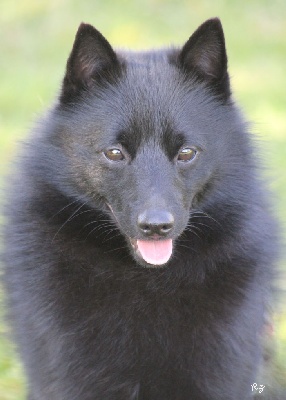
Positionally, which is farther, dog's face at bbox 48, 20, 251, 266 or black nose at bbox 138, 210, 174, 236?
dog's face at bbox 48, 20, 251, 266

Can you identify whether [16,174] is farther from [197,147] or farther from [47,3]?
[47,3]

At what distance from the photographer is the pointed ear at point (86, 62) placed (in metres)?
3.78

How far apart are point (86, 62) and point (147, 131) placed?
45 cm

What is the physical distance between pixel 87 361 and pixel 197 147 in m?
1.01

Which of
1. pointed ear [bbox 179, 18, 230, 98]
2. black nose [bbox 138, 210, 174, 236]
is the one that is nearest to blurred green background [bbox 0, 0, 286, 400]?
pointed ear [bbox 179, 18, 230, 98]

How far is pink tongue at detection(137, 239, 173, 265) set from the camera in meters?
3.65

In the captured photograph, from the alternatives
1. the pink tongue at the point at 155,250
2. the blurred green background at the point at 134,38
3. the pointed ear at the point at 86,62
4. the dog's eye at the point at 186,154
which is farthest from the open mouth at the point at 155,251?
the blurred green background at the point at 134,38

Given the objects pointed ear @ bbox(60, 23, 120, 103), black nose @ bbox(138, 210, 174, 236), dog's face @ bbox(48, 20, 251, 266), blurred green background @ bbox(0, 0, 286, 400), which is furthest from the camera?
blurred green background @ bbox(0, 0, 286, 400)

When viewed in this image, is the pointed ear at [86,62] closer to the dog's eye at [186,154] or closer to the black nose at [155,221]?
the dog's eye at [186,154]

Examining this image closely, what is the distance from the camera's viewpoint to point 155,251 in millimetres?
3668

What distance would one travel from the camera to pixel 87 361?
375cm

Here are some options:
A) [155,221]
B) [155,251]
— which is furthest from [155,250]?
[155,221]

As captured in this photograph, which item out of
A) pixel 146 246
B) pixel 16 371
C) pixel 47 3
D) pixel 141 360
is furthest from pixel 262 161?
pixel 47 3

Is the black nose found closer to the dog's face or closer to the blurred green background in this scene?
the dog's face
